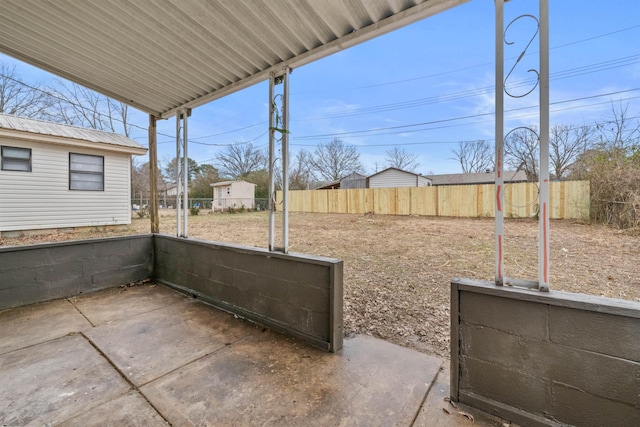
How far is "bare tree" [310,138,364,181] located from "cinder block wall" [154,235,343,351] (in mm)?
24531

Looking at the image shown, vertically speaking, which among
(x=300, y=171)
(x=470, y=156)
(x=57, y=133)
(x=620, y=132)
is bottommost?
(x=620, y=132)

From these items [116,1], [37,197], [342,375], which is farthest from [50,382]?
[37,197]

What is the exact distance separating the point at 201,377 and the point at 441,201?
12.5 meters

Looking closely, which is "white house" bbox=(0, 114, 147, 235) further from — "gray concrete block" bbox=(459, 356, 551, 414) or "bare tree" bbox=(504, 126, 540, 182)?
"gray concrete block" bbox=(459, 356, 551, 414)

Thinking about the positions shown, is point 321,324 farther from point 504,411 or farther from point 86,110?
point 86,110

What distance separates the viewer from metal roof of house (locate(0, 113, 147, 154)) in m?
6.80

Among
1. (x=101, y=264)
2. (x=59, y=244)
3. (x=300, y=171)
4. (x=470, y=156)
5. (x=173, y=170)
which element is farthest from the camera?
(x=173, y=170)

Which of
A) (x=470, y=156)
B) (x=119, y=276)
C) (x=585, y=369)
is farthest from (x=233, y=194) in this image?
(x=585, y=369)

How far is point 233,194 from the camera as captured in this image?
71.9 feet

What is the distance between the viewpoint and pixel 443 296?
327cm

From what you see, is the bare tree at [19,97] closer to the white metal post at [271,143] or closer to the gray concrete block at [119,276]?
the gray concrete block at [119,276]

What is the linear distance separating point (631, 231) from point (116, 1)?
9400 mm

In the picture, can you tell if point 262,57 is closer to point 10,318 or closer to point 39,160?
point 10,318

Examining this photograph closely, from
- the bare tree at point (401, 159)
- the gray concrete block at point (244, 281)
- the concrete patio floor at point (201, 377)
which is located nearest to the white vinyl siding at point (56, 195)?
the concrete patio floor at point (201, 377)
